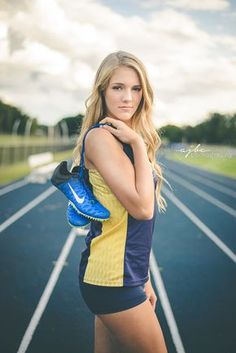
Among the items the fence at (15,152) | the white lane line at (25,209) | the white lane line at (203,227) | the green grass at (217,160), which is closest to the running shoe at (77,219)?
the green grass at (217,160)

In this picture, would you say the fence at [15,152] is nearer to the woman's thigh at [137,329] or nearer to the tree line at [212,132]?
the woman's thigh at [137,329]

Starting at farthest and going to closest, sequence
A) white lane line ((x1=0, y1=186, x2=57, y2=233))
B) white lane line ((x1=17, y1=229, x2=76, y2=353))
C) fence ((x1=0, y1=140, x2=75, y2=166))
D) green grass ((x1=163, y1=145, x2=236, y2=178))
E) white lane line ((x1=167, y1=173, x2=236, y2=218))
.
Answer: fence ((x1=0, y1=140, x2=75, y2=166)) → white lane line ((x1=167, y1=173, x2=236, y2=218)) → white lane line ((x1=0, y1=186, x2=57, y2=233)) → white lane line ((x1=17, y1=229, x2=76, y2=353)) → green grass ((x1=163, y1=145, x2=236, y2=178))

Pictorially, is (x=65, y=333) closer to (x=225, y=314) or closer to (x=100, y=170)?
(x=225, y=314)

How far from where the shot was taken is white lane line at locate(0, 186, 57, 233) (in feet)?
30.3

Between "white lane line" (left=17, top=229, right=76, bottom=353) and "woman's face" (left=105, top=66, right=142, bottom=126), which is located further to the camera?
"white lane line" (left=17, top=229, right=76, bottom=353)

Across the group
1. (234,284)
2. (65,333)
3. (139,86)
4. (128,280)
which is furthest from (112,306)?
(234,284)

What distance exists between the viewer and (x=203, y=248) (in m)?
7.58

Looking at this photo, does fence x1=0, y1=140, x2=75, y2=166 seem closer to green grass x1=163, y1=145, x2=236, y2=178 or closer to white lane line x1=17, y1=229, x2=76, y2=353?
green grass x1=163, y1=145, x2=236, y2=178

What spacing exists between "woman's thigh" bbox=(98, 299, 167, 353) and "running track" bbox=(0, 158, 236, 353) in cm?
225

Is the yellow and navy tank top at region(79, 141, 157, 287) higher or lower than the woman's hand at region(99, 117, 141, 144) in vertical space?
lower

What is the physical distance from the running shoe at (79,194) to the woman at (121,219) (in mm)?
32

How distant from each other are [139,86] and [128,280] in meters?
0.79

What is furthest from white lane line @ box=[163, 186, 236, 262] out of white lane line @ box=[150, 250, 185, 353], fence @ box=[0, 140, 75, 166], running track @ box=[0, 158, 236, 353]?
fence @ box=[0, 140, 75, 166]

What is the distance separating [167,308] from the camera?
4793 mm
